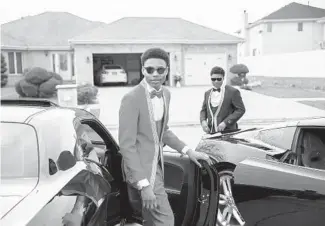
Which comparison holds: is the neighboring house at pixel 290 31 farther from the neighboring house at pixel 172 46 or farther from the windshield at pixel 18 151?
the windshield at pixel 18 151

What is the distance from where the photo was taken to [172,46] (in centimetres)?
2625

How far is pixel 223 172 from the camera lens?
4.14 m

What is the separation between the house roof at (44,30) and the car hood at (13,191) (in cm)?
2877

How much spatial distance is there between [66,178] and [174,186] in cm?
128

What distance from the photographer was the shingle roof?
38.3 metres

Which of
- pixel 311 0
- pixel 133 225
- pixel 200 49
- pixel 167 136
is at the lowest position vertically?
pixel 133 225

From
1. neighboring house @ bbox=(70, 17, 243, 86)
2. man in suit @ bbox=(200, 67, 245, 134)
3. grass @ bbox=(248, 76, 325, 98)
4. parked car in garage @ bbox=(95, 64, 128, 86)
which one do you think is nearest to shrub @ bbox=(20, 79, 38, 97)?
neighboring house @ bbox=(70, 17, 243, 86)

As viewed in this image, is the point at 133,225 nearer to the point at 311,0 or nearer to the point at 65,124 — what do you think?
the point at 65,124

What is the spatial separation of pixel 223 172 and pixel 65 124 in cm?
214

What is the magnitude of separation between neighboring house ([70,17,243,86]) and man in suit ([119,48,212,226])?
906 inches

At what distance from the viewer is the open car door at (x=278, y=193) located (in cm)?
321

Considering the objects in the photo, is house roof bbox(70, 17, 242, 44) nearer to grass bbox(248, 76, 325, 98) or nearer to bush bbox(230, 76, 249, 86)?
bush bbox(230, 76, 249, 86)

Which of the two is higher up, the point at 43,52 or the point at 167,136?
the point at 43,52

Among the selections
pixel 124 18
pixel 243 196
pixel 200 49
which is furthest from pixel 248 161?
pixel 124 18
